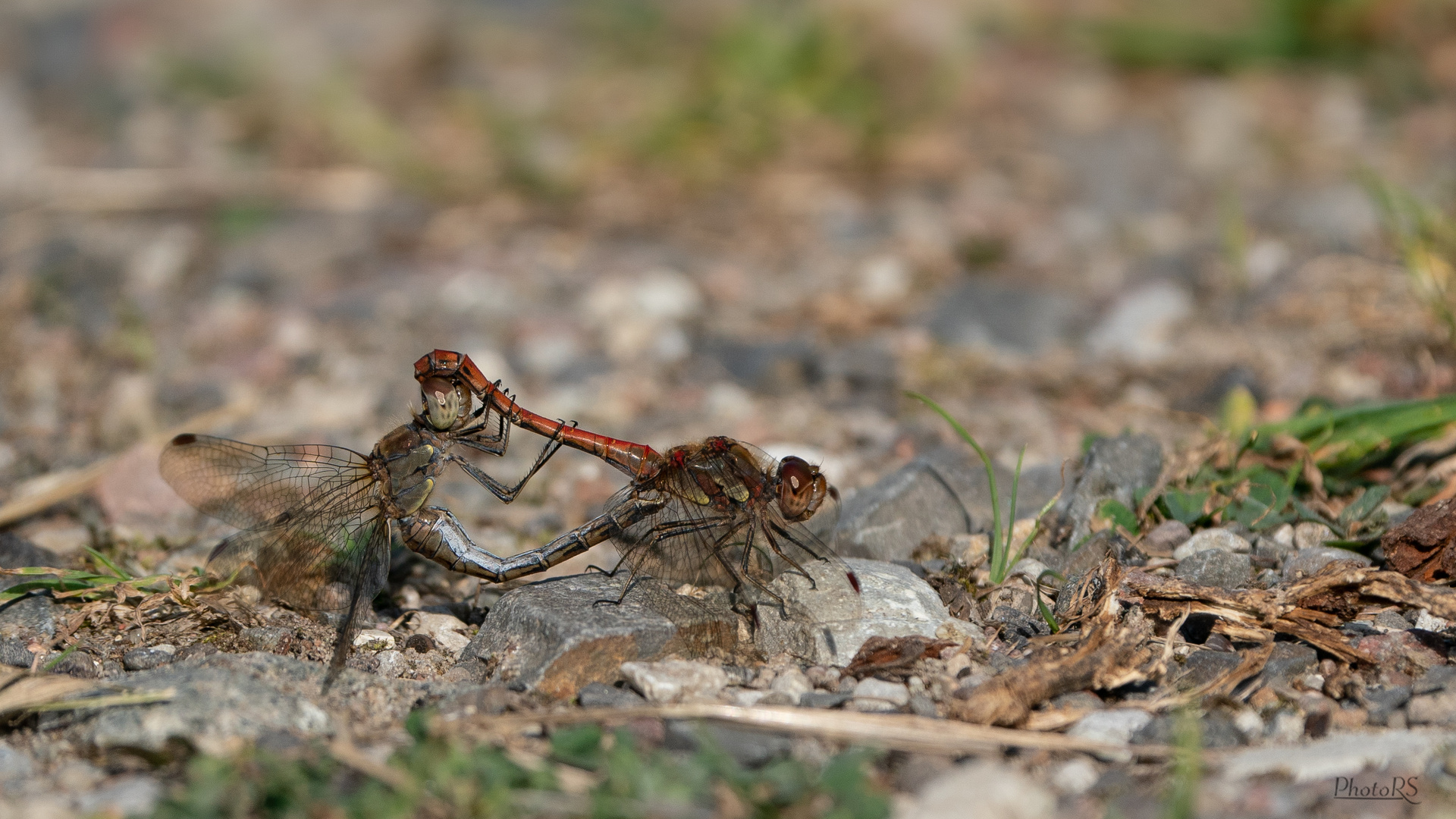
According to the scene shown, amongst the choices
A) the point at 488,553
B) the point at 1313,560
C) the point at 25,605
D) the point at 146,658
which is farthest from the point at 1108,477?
the point at 25,605

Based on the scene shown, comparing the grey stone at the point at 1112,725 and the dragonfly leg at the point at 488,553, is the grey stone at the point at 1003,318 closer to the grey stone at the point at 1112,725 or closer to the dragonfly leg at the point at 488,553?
the dragonfly leg at the point at 488,553

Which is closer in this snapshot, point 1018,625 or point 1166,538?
point 1018,625

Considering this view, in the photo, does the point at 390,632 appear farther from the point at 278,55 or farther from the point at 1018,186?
the point at 278,55

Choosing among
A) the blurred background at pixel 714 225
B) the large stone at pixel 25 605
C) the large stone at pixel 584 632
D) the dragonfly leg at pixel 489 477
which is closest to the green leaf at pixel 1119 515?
the blurred background at pixel 714 225

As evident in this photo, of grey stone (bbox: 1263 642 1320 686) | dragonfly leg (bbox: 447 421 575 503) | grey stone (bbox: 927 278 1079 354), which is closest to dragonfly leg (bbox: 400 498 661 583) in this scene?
dragonfly leg (bbox: 447 421 575 503)

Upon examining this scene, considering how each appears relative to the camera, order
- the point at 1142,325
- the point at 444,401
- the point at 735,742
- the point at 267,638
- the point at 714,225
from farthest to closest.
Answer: the point at 714,225 → the point at 1142,325 → the point at 444,401 → the point at 267,638 → the point at 735,742

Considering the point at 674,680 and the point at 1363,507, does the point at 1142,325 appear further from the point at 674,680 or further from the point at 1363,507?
the point at 674,680
